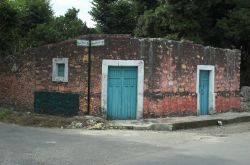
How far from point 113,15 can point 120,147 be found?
23816 millimetres

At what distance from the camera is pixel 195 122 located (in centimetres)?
1819

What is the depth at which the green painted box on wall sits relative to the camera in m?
18.9

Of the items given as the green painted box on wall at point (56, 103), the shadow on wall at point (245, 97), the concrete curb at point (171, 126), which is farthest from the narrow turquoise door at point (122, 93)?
the shadow on wall at point (245, 97)

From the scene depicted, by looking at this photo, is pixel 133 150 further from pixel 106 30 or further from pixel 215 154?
pixel 106 30

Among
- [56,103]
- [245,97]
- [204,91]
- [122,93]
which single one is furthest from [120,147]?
[245,97]

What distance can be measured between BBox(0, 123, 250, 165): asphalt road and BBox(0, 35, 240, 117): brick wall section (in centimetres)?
260

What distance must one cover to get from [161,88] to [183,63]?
5.32 ft

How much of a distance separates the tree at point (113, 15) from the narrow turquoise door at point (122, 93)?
16853mm

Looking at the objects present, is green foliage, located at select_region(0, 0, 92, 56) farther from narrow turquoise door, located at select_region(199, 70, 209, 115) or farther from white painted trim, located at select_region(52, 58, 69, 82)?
narrow turquoise door, located at select_region(199, 70, 209, 115)

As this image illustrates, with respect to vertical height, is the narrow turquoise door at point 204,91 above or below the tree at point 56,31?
below

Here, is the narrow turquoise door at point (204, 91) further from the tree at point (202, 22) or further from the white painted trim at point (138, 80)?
the tree at point (202, 22)

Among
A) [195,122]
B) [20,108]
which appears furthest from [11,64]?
[195,122]

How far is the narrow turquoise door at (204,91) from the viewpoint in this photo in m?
21.3

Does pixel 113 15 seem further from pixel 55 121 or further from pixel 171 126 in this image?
pixel 171 126
